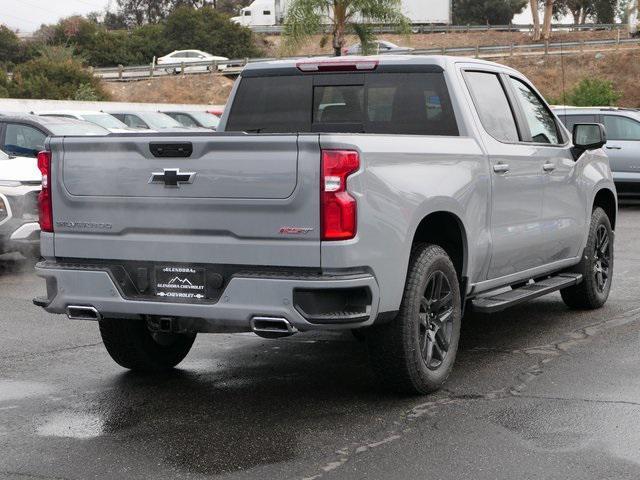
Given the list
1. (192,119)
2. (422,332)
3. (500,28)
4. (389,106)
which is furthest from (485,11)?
(422,332)

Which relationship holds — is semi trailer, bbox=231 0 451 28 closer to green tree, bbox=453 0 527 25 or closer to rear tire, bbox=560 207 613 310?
green tree, bbox=453 0 527 25

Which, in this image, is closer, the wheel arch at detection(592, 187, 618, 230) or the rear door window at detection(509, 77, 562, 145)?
the rear door window at detection(509, 77, 562, 145)

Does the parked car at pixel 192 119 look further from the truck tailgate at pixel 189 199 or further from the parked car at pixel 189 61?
the parked car at pixel 189 61

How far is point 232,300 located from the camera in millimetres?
5793

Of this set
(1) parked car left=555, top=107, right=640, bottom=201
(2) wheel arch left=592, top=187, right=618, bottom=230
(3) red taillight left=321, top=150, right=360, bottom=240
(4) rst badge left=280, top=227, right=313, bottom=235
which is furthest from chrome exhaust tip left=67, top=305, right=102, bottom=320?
(1) parked car left=555, top=107, right=640, bottom=201

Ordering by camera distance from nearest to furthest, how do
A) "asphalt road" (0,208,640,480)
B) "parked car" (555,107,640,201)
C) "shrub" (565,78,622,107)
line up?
"asphalt road" (0,208,640,480) < "parked car" (555,107,640,201) < "shrub" (565,78,622,107)

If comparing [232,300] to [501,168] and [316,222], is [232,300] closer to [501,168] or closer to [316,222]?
[316,222]

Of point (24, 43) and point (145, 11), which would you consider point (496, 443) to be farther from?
point (145, 11)

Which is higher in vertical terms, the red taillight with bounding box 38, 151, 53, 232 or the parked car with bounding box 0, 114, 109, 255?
the red taillight with bounding box 38, 151, 53, 232

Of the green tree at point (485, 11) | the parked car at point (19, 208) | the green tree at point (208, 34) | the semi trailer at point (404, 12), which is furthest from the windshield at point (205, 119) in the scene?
the green tree at point (485, 11)

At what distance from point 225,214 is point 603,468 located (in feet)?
7.34

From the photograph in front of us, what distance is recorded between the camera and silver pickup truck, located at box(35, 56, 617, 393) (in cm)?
566

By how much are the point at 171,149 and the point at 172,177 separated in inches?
5.8

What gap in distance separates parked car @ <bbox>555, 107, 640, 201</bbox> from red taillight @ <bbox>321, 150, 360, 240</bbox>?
13.9 meters
